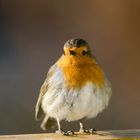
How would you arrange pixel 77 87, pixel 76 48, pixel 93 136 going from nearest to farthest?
pixel 93 136
pixel 76 48
pixel 77 87

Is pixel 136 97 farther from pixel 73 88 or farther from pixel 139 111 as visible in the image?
pixel 73 88

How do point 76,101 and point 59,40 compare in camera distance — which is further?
point 59,40

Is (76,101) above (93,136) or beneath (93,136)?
above

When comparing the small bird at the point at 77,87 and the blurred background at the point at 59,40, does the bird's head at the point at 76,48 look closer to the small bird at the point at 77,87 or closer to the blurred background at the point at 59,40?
the small bird at the point at 77,87

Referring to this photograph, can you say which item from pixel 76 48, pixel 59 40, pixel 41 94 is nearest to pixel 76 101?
pixel 76 48

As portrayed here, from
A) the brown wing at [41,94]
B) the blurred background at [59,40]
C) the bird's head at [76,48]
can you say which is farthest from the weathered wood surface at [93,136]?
the blurred background at [59,40]

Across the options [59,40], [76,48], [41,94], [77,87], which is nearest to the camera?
[76,48]

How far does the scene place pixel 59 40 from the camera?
40.2 ft

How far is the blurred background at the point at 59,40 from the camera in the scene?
1163 centimetres

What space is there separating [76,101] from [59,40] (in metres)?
4.67

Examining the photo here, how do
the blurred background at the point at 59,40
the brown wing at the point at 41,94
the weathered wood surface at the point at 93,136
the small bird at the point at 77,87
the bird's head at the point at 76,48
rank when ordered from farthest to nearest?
the blurred background at the point at 59,40
the brown wing at the point at 41,94
the small bird at the point at 77,87
the bird's head at the point at 76,48
the weathered wood surface at the point at 93,136

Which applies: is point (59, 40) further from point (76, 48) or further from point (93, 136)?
point (93, 136)

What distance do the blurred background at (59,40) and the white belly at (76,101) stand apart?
3.54 meters

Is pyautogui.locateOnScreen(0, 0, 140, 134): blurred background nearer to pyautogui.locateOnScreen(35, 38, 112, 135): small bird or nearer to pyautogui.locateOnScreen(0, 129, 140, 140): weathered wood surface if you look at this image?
pyautogui.locateOnScreen(35, 38, 112, 135): small bird
